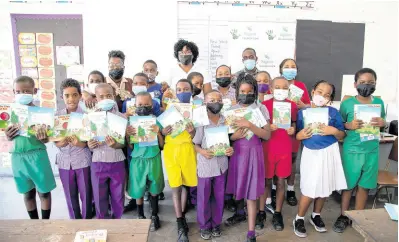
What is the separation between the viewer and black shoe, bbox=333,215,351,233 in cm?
317

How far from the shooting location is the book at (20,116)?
257cm

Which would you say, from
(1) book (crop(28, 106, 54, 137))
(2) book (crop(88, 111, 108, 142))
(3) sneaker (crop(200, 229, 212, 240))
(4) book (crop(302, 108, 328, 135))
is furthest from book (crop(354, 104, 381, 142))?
(1) book (crop(28, 106, 54, 137))

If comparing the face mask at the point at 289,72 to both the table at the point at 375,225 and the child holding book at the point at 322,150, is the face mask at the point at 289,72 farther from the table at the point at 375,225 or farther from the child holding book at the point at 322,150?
the table at the point at 375,225

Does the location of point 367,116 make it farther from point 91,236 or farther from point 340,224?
point 91,236

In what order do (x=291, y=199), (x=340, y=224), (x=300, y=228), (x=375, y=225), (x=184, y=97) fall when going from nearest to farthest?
(x=375, y=225)
(x=184, y=97)
(x=300, y=228)
(x=340, y=224)
(x=291, y=199)

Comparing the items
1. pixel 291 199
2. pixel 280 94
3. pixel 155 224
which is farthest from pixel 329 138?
pixel 155 224

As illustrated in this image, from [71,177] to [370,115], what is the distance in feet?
9.17

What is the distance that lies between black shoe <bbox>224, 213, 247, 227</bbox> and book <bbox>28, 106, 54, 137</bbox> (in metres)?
1.94

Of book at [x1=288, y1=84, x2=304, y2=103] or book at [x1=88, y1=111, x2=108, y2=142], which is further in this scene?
book at [x1=288, y1=84, x2=304, y2=103]

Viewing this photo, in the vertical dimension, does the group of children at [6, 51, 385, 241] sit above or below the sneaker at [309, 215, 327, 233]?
above

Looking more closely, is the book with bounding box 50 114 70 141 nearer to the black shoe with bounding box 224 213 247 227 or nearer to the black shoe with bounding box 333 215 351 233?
the black shoe with bounding box 224 213 247 227

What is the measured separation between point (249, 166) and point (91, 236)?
1492 mm

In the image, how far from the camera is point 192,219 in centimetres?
341

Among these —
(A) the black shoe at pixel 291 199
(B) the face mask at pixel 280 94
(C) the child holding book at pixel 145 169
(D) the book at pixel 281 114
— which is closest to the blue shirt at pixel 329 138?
(D) the book at pixel 281 114
